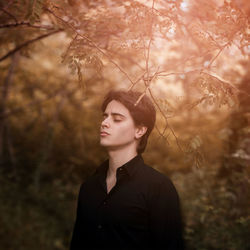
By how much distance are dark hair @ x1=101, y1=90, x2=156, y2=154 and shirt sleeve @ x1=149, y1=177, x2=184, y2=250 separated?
52 centimetres

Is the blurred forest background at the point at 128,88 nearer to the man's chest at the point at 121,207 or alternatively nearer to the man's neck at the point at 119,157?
the man's neck at the point at 119,157

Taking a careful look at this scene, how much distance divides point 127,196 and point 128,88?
0.84 m

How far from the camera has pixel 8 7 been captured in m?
3.01

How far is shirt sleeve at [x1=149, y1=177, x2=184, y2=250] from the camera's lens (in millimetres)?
1931

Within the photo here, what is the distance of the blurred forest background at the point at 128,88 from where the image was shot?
7.51 ft

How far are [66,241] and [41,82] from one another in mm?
4955

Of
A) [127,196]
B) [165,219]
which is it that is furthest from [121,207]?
[165,219]

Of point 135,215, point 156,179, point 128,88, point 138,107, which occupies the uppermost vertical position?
point 128,88

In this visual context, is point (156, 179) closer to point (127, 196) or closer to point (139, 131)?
point (127, 196)

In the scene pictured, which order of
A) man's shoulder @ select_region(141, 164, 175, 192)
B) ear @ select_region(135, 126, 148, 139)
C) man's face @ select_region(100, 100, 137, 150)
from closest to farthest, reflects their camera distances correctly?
man's shoulder @ select_region(141, 164, 175, 192) → man's face @ select_region(100, 100, 137, 150) → ear @ select_region(135, 126, 148, 139)

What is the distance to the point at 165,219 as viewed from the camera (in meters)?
1.94

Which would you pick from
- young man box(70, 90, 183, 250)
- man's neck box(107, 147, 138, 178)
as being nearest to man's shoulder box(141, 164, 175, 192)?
young man box(70, 90, 183, 250)

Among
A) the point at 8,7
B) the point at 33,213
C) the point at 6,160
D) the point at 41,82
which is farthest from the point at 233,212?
the point at 6,160

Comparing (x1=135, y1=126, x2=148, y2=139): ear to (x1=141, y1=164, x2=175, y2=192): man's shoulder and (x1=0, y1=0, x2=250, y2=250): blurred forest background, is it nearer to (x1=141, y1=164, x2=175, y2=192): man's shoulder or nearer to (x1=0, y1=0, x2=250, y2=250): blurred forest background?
(x1=0, y1=0, x2=250, y2=250): blurred forest background
